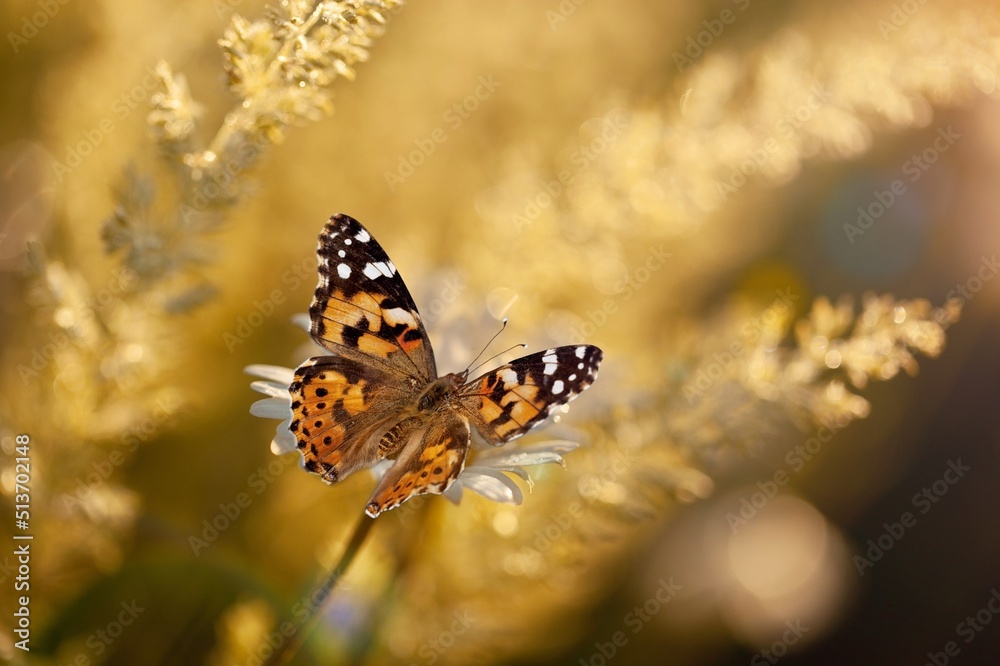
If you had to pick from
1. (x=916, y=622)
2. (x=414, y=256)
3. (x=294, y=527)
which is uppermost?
(x=414, y=256)

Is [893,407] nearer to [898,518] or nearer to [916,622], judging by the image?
[898,518]

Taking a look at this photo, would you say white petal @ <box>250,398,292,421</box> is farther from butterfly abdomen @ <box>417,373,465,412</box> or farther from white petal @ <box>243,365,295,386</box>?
butterfly abdomen @ <box>417,373,465,412</box>

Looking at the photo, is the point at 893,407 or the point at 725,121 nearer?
the point at 725,121

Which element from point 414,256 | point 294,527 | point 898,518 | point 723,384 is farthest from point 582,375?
point 898,518

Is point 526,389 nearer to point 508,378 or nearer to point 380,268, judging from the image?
point 508,378

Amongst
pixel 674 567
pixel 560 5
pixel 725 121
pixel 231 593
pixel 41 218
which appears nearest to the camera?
pixel 231 593

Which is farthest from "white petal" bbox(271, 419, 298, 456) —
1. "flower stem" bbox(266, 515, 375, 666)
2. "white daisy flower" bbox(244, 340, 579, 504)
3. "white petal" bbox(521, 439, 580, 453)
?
"white petal" bbox(521, 439, 580, 453)

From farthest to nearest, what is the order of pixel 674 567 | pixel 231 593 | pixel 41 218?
pixel 674 567, pixel 41 218, pixel 231 593

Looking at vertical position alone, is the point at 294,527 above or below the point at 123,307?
below

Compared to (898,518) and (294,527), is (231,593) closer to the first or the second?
(294,527)
